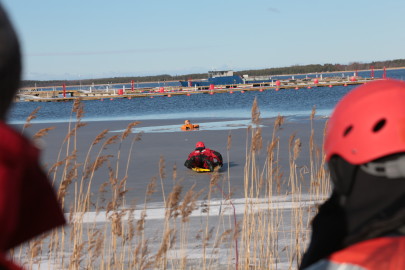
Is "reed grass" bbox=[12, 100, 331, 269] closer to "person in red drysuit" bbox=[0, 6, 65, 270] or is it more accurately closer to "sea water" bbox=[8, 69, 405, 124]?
"person in red drysuit" bbox=[0, 6, 65, 270]

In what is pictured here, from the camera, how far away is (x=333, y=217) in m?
1.48

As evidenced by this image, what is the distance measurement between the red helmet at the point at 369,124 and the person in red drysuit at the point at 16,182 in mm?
837

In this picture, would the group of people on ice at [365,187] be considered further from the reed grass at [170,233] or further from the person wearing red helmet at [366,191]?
the reed grass at [170,233]

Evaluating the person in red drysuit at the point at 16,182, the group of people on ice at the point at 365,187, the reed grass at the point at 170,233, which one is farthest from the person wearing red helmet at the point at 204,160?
the person in red drysuit at the point at 16,182

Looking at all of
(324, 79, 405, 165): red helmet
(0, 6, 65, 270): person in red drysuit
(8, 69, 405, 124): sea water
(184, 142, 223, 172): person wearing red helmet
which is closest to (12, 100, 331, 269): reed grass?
(324, 79, 405, 165): red helmet

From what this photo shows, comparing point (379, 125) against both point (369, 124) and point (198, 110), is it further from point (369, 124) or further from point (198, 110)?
point (198, 110)

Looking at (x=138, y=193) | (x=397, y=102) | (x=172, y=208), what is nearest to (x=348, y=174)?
(x=397, y=102)

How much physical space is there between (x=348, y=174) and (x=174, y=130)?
70.8 feet

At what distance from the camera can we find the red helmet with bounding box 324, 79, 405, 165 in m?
1.47

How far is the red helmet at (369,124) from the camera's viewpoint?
147 centimetres

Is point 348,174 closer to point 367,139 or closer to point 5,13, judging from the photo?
point 367,139

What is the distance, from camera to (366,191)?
1.45 meters

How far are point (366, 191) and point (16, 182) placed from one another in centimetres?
92

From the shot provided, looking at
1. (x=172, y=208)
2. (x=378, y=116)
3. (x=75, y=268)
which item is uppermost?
(x=378, y=116)
